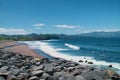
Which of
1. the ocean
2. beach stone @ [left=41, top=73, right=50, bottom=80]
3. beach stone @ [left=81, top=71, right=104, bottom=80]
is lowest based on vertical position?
the ocean

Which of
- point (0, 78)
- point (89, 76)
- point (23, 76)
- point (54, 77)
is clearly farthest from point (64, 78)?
point (0, 78)

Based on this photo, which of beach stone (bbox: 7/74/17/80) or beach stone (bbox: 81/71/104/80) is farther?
beach stone (bbox: 81/71/104/80)

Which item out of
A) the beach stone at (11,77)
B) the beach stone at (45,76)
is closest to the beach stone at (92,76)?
the beach stone at (45,76)

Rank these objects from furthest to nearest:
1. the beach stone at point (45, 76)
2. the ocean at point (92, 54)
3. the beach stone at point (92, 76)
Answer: the ocean at point (92, 54)
the beach stone at point (92, 76)
the beach stone at point (45, 76)

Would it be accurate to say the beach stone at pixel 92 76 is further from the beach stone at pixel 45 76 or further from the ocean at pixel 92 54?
the ocean at pixel 92 54

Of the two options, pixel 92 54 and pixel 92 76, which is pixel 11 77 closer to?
pixel 92 76

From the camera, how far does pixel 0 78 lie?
21.8 metres

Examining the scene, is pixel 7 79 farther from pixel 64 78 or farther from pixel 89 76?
pixel 89 76

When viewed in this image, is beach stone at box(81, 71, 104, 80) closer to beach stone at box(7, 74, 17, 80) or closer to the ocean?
beach stone at box(7, 74, 17, 80)

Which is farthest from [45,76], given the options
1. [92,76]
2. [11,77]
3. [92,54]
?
[92,54]

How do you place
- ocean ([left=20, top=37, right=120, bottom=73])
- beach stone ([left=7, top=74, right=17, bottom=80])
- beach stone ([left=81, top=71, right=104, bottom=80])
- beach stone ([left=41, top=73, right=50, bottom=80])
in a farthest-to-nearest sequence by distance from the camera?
ocean ([left=20, top=37, right=120, bottom=73]), beach stone ([left=81, top=71, right=104, bottom=80]), beach stone ([left=41, top=73, right=50, bottom=80]), beach stone ([left=7, top=74, right=17, bottom=80])

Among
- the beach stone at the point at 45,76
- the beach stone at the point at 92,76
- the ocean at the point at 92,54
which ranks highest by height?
the beach stone at the point at 45,76

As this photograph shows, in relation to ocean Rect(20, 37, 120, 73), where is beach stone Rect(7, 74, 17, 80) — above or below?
above

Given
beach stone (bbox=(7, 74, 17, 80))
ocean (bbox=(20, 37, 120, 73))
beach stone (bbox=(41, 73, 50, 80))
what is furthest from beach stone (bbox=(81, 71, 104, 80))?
ocean (bbox=(20, 37, 120, 73))
